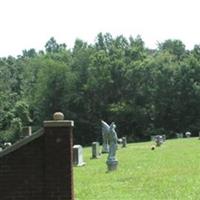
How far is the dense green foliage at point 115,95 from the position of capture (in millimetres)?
78500

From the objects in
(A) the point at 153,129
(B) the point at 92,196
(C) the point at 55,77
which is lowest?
(B) the point at 92,196

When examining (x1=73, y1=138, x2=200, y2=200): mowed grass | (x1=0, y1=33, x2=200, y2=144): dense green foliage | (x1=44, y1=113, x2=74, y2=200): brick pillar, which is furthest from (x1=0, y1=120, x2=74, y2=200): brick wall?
(x1=0, y1=33, x2=200, y2=144): dense green foliage

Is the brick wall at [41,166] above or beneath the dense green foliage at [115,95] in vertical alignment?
beneath

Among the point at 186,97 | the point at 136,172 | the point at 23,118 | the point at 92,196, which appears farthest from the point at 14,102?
the point at 92,196

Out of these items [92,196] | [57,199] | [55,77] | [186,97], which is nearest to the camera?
[57,199]

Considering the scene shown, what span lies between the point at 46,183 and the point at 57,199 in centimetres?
31

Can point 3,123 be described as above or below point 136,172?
above

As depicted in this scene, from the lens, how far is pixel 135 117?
7956cm

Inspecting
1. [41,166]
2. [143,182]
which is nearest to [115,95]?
[143,182]

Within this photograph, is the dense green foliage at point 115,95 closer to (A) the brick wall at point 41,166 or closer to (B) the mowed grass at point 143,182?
(B) the mowed grass at point 143,182

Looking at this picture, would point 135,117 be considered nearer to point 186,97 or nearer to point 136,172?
point 186,97

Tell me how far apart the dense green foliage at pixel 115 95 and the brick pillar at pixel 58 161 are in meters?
65.3

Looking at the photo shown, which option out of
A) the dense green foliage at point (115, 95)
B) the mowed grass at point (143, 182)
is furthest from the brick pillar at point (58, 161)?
the dense green foliage at point (115, 95)

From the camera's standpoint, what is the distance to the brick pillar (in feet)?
33.9
